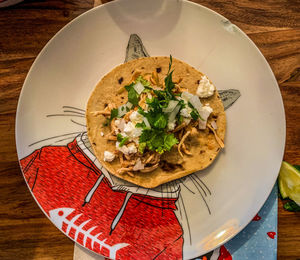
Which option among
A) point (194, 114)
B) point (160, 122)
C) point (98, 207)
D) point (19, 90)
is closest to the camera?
point (160, 122)

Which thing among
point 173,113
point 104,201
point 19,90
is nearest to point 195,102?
point 173,113

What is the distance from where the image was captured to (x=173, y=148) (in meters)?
2.44

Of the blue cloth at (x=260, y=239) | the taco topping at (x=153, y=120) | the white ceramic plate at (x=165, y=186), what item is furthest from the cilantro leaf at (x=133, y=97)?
the blue cloth at (x=260, y=239)

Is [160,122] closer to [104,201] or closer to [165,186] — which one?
[165,186]

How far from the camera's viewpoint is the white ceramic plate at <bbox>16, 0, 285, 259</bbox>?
231cm

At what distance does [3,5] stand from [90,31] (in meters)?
0.95

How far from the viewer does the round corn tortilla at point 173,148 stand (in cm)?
242

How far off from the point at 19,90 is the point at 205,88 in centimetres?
185

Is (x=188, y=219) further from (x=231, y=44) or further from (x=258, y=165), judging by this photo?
(x=231, y=44)

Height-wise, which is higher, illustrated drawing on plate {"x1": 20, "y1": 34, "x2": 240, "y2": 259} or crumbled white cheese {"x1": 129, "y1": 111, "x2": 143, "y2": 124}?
crumbled white cheese {"x1": 129, "y1": 111, "x2": 143, "y2": 124}

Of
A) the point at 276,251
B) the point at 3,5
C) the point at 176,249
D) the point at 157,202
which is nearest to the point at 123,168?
the point at 157,202

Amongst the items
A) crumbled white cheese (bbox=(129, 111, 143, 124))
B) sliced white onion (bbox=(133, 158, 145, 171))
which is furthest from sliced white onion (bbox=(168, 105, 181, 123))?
sliced white onion (bbox=(133, 158, 145, 171))

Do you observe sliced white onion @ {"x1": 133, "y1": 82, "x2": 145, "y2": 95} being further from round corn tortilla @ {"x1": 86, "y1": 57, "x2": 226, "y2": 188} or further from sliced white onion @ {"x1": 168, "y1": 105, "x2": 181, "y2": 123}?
sliced white onion @ {"x1": 168, "y1": 105, "x2": 181, "y2": 123}

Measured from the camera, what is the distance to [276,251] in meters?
2.47
